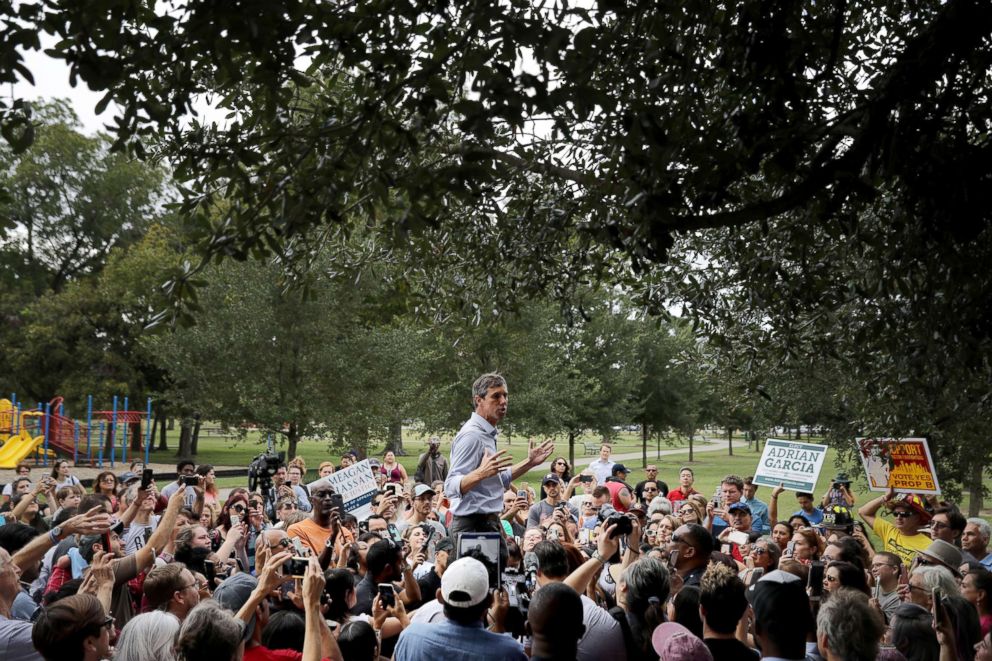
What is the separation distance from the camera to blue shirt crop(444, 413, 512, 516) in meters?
6.99

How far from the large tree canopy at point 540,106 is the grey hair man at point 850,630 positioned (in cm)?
211

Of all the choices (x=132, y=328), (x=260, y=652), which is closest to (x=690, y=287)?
(x=260, y=652)

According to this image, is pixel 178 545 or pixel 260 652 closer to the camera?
pixel 260 652

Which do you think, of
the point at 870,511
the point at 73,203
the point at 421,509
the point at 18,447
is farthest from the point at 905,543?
the point at 73,203

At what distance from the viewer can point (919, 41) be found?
635 centimetres

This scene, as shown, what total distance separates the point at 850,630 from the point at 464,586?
5.69 feet

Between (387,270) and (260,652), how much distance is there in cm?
523

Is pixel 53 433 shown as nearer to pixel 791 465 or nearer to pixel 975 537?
pixel 791 465

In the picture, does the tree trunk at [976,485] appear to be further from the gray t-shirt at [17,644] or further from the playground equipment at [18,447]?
the playground equipment at [18,447]

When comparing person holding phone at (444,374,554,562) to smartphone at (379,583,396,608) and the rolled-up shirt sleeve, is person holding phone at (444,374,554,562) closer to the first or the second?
the rolled-up shirt sleeve

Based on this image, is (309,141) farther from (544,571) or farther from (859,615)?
(859,615)

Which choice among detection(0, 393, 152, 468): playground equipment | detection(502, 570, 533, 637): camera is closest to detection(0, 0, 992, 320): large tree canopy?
detection(502, 570, 533, 637): camera

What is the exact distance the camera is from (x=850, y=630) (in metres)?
4.53

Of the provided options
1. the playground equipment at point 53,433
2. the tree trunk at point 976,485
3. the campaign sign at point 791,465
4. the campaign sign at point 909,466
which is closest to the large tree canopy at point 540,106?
the campaign sign at point 909,466
